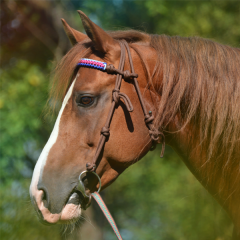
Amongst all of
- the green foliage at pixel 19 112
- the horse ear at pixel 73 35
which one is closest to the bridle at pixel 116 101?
the horse ear at pixel 73 35

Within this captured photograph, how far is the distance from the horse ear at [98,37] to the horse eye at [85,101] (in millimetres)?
365

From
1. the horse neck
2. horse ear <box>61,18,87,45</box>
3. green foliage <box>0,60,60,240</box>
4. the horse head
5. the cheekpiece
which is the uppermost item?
horse ear <box>61,18,87,45</box>

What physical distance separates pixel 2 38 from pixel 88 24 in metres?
4.22

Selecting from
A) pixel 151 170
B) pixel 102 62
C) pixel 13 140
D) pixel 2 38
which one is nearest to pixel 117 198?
pixel 151 170

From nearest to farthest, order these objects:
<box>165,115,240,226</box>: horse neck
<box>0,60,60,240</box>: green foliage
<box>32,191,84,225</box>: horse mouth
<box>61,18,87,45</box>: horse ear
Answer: <box>32,191,84,225</box>: horse mouth, <box>165,115,240,226</box>: horse neck, <box>61,18,87,45</box>: horse ear, <box>0,60,60,240</box>: green foliage

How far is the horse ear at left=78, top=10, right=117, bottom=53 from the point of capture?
1.62 meters

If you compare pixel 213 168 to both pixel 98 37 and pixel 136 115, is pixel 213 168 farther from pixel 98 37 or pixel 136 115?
pixel 98 37

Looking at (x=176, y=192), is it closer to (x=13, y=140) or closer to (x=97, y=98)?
(x=13, y=140)

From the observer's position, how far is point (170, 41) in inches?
73.0

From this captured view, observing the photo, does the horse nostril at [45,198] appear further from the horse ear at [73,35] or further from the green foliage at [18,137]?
the green foliage at [18,137]

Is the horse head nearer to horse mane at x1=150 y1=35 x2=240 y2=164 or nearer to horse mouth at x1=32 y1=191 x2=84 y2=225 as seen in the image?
horse mouth at x1=32 y1=191 x2=84 y2=225

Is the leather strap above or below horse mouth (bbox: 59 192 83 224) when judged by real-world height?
above

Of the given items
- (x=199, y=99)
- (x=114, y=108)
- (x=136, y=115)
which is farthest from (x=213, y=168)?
(x=114, y=108)

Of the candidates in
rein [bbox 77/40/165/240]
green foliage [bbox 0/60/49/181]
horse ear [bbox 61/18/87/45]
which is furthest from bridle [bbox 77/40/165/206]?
green foliage [bbox 0/60/49/181]
